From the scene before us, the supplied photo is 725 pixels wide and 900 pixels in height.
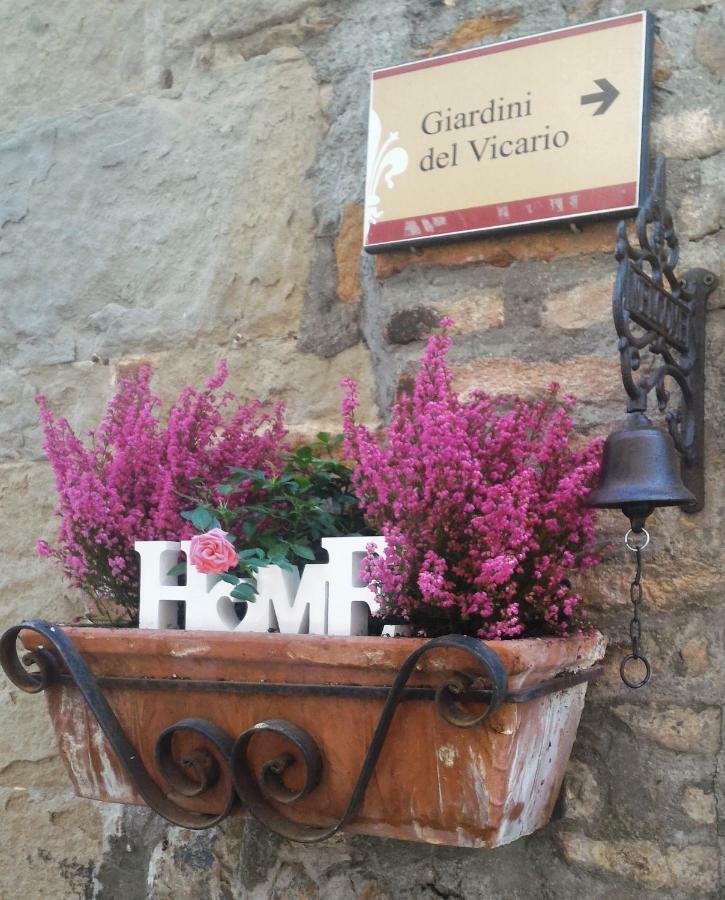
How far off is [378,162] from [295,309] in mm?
329

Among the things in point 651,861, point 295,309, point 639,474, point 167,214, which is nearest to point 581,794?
point 651,861

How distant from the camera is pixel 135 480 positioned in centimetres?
173

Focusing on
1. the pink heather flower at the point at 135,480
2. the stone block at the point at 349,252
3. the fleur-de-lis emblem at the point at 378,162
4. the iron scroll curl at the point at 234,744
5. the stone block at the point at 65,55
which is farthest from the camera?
the stone block at the point at 65,55

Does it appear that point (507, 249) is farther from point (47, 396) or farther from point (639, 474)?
point (47, 396)

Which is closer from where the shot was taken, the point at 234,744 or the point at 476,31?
the point at 234,744

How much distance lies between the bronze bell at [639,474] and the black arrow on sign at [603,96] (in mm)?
603

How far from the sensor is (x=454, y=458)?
4.64 ft

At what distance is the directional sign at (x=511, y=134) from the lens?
1.69 m

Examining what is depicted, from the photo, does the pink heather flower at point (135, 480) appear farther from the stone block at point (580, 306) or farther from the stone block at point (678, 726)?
the stone block at point (678, 726)

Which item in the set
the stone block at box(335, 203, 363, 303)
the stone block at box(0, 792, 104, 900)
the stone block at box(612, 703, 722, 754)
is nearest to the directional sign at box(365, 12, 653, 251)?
the stone block at box(335, 203, 363, 303)

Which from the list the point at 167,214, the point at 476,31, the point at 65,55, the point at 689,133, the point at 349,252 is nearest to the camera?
the point at 689,133

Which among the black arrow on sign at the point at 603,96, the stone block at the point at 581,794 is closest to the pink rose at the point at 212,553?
the stone block at the point at 581,794

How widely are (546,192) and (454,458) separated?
1.86 feet

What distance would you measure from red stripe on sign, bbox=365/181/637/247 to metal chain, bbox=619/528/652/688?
544mm
